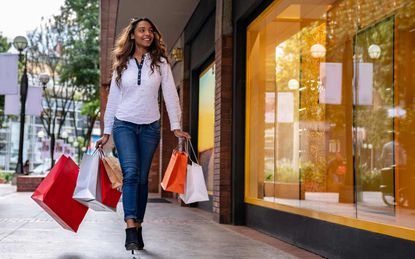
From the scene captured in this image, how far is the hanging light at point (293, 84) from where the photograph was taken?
7520 millimetres

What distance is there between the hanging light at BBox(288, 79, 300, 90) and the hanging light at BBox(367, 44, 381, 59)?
950mm

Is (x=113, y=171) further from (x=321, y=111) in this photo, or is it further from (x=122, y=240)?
(x=321, y=111)

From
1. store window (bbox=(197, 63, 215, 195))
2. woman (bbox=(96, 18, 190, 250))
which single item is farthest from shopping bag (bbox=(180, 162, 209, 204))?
store window (bbox=(197, 63, 215, 195))

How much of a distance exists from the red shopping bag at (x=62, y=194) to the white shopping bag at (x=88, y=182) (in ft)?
0.85

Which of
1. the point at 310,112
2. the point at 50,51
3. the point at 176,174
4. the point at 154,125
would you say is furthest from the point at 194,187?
the point at 50,51

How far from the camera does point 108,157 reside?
4789mm

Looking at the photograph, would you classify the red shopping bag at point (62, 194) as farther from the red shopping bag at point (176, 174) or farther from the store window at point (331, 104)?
the store window at point (331, 104)

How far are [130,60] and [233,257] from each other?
175 cm

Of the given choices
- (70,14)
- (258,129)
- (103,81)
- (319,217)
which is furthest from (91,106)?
(319,217)

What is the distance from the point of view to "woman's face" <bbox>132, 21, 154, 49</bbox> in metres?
4.83

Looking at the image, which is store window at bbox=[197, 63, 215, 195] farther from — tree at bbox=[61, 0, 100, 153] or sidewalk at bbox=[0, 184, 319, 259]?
tree at bbox=[61, 0, 100, 153]

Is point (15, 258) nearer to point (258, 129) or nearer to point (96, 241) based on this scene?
point (96, 241)

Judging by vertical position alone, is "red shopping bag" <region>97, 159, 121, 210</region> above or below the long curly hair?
below

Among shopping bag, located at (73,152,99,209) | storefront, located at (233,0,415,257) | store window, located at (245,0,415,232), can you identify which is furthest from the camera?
store window, located at (245,0,415,232)
